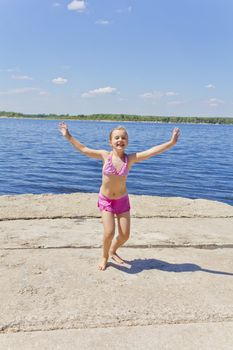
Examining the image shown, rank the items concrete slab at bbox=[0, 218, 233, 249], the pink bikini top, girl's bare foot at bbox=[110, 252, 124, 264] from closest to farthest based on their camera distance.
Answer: the pink bikini top, girl's bare foot at bbox=[110, 252, 124, 264], concrete slab at bbox=[0, 218, 233, 249]

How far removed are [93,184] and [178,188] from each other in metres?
3.31

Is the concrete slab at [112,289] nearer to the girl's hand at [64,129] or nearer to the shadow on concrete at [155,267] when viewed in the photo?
the shadow on concrete at [155,267]

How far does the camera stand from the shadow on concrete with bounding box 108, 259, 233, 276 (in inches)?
172

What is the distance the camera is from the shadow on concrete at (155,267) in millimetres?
4377

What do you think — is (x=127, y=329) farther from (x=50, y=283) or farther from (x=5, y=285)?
(x=5, y=285)

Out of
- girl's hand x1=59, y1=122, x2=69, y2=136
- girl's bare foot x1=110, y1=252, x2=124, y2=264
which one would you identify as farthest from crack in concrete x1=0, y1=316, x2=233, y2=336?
girl's hand x1=59, y1=122, x2=69, y2=136

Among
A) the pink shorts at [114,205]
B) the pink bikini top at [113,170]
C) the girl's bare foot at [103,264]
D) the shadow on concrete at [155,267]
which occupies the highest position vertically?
A: the pink bikini top at [113,170]

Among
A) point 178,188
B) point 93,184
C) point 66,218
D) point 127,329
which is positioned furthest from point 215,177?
point 127,329

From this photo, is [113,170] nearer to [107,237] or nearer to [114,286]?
[107,237]

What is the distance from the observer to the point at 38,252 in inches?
187

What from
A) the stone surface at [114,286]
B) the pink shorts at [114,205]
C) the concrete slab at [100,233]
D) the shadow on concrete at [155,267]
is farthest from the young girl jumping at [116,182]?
the concrete slab at [100,233]

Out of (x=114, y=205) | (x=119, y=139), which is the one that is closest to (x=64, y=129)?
(x=119, y=139)

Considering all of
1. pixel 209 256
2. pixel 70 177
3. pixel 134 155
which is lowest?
pixel 70 177

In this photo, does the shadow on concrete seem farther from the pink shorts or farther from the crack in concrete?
the crack in concrete
